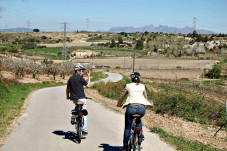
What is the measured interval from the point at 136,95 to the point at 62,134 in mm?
4197

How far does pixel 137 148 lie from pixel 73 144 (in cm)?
250

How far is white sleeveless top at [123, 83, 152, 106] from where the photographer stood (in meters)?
9.90

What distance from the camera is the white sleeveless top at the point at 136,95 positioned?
32.5 ft

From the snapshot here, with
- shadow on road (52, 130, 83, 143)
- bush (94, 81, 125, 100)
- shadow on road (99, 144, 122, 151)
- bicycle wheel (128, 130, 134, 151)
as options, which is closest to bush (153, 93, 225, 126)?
bush (94, 81, 125, 100)

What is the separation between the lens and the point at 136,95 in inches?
392

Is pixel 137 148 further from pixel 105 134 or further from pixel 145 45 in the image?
pixel 145 45

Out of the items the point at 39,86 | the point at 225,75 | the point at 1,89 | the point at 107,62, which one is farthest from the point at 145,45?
the point at 1,89

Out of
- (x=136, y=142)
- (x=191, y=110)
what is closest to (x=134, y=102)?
(x=136, y=142)

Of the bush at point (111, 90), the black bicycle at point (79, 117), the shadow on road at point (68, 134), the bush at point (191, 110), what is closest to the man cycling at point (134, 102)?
the black bicycle at point (79, 117)

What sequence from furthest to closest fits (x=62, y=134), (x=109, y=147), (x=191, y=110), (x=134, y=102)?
(x=191, y=110) < (x=62, y=134) < (x=109, y=147) < (x=134, y=102)

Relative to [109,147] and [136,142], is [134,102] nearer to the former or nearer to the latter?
[136,142]

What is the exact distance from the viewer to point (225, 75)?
75000mm

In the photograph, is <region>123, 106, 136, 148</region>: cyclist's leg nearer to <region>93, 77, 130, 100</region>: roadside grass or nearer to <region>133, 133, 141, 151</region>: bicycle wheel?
<region>133, 133, 141, 151</region>: bicycle wheel

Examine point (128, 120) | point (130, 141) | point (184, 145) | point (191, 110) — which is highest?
point (128, 120)
